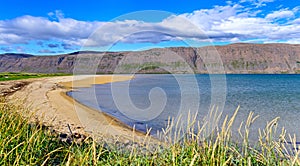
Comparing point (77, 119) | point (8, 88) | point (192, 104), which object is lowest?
point (192, 104)

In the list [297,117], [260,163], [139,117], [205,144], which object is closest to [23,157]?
[205,144]

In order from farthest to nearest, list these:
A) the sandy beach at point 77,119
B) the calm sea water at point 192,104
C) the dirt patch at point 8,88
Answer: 1. the dirt patch at point 8,88
2. the calm sea water at point 192,104
3. the sandy beach at point 77,119

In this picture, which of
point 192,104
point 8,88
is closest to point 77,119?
point 192,104

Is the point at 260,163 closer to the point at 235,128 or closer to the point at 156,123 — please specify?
the point at 235,128

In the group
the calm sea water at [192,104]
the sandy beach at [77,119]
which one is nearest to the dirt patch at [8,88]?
the sandy beach at [77,119]

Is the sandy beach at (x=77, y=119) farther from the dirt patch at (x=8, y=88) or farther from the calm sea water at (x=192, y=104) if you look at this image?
the dirt patch at (x=8, y=88)

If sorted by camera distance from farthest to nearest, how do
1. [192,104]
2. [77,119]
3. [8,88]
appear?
1. [8,88]
2. [192,104]
3. [77,119]

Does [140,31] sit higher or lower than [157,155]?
higher

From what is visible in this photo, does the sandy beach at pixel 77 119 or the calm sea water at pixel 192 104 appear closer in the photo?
the sandy beach at pixel 77 119

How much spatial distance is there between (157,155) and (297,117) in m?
19.2

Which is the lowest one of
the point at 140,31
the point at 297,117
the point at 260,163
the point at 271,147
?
the point at 297,117

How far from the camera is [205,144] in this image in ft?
14.9

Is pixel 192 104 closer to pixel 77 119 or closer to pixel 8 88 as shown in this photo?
pixel 77 119

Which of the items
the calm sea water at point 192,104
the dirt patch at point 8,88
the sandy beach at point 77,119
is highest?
the dirt patch at point 8,88
